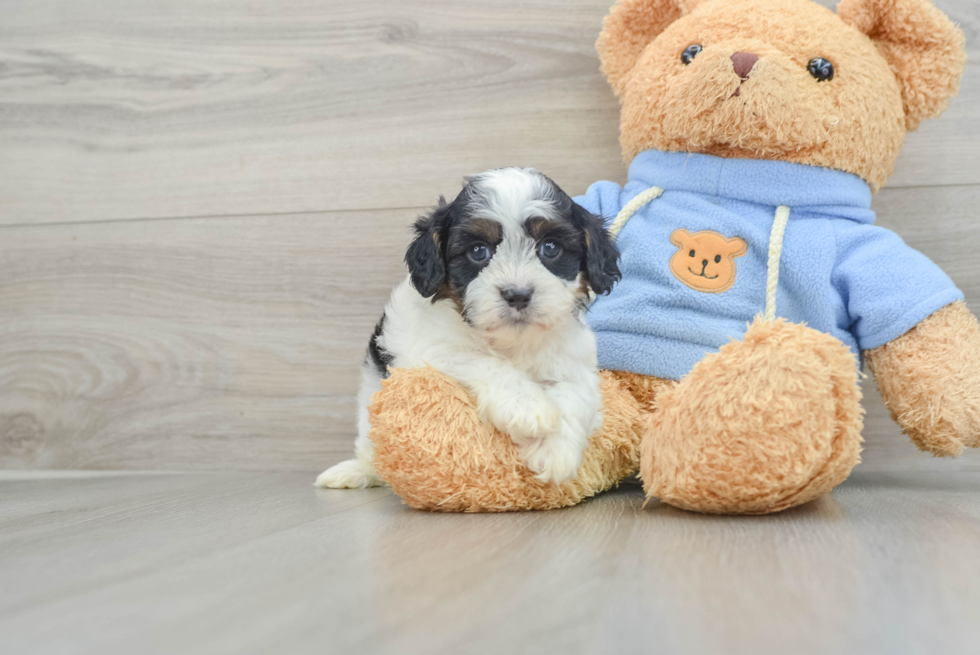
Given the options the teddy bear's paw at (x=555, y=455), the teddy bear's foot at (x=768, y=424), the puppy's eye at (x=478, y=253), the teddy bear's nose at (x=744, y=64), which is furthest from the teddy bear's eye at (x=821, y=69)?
the teddy bear's paw at (x=555, y=455)

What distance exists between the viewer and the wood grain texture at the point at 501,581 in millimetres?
726

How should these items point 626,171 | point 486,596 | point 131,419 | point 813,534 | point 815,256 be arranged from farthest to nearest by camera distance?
1. point 131,419
2. point 626,171
3. point 815,256
4. point 813,534
5. point 486,596

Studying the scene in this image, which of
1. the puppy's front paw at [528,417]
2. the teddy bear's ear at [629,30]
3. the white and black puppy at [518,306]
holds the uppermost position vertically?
the teddy bear's ear at [629,30]

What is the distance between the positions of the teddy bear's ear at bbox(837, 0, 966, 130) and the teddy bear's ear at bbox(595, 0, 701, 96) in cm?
39

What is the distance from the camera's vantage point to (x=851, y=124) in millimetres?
1604

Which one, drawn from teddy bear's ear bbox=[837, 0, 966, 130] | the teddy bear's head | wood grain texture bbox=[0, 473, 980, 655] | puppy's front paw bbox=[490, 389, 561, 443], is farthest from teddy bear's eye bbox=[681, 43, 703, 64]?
wood grain texture bbox=[0, 473, 980, 655]

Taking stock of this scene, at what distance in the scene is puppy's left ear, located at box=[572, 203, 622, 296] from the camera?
1.45 meters

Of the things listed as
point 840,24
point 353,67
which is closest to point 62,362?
point 353,67

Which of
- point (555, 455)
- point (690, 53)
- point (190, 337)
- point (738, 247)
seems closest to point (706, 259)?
point (738, 247)

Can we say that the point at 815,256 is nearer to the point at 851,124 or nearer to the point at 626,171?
the point at 851,124

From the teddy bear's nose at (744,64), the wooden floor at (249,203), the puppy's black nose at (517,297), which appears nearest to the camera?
the puppy's black nose at (517,297)

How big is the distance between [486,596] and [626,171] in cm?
147

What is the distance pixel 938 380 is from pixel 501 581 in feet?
3.41

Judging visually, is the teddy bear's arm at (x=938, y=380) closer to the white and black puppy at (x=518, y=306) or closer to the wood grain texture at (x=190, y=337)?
the white and black puppy at (x=518, y=306)
